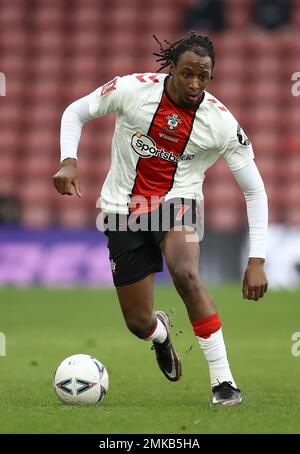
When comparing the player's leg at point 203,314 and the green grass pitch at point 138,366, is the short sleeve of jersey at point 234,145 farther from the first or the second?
the green grass pitch at point 138,366

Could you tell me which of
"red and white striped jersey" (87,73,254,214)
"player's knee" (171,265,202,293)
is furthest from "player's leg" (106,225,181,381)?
"player's knee" (171,265,202,293)

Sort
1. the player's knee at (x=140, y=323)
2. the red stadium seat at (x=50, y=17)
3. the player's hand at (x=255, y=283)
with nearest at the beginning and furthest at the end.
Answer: the player's hand at (x=255, y=283) → the player's knee at (x=140, y=323) → the red stadium seat at (x=50, y=17)

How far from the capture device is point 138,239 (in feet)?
23.3

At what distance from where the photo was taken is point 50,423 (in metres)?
5.80

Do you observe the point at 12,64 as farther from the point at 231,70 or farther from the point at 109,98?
the point at 109,98

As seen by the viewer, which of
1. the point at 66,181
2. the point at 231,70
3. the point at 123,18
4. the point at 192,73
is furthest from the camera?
the point at 123,18

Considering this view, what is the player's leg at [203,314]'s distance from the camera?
6506 mm

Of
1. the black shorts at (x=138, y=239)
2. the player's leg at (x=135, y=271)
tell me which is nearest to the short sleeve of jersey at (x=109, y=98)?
the black shorts at (x=138, y=239)

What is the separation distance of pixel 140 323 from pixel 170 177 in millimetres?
1009

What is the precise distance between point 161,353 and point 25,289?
8.62 meters

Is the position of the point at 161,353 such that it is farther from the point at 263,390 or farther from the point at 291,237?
the point at 291,237

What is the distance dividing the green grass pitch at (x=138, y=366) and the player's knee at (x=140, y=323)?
416 millimetres

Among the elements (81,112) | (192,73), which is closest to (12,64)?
(81,112)
